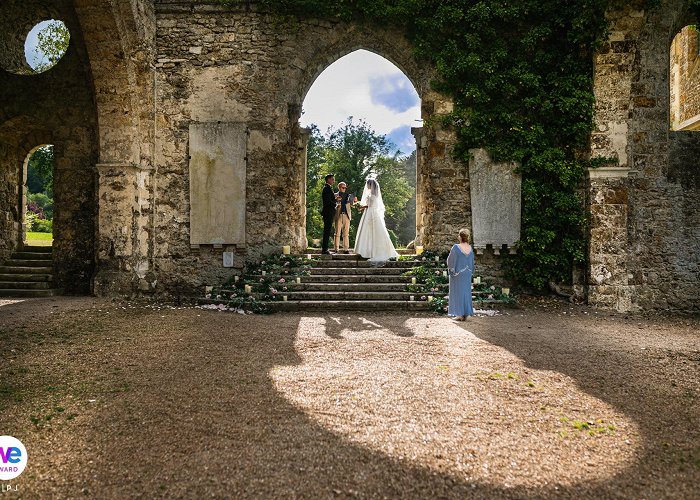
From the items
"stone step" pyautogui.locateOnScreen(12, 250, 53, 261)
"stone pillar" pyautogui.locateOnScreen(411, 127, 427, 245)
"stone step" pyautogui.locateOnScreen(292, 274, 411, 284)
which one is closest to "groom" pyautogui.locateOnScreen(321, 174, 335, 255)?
"stone step" pyautogui.locateOnScreen(292, 274, 411, 284)

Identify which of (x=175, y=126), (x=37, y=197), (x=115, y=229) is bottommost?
(x=115, y=229)

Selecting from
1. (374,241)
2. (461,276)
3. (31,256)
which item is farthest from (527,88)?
(31,256)

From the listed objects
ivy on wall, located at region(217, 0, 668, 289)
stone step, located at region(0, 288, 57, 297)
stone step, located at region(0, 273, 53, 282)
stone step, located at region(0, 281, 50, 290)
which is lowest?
stone step, located at region(0, 288, 57, 297)

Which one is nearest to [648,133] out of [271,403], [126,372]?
[271,403]

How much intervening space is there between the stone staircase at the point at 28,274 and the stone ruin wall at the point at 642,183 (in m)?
11.5

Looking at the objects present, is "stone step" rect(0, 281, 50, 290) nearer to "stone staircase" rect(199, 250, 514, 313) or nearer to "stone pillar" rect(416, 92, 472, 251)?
"stone staircase" rect(199, 250, 514, 313)

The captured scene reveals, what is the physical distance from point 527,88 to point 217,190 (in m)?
6.73

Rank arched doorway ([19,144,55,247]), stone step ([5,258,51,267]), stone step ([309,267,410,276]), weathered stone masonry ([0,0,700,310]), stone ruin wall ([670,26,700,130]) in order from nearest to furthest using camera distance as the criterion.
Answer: stone step ([309,267,410,276])
weathered stone masonry ([0,0,700,310])
stone ruin wall ([670,26,700,130])
stone step ([5,258,51,267])
arched doorway ([19,144,55,247])

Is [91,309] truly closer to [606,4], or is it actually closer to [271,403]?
[271,403]

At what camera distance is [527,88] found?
830 centimetres

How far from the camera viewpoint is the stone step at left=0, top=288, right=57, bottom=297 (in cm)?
901

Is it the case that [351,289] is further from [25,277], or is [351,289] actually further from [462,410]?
[25,277]

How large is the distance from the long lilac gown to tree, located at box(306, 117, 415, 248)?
1473 centimetres

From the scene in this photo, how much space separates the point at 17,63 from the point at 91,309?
7140 mm
